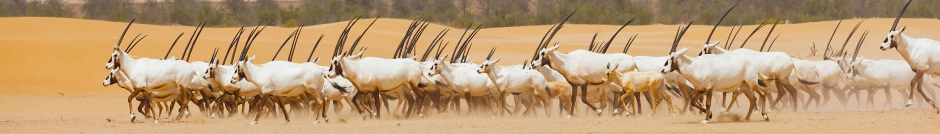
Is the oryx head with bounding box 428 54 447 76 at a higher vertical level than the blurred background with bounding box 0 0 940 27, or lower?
lower

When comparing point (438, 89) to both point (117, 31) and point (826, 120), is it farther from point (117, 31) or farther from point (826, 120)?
point (117, 31)

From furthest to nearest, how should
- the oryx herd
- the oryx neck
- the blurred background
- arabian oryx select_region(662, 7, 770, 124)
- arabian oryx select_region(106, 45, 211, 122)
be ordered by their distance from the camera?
1. the blurred background
2. the oryx neck
3. arabian oryx select_region(106, 45, 211, 122)
4. the oryx herd
5. arabian oryx select_region(662, 7, 770, 124)

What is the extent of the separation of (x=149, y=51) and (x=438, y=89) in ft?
Answer: 63.1

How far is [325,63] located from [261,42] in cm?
436

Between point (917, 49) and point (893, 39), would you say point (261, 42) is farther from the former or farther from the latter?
point (917, 49)

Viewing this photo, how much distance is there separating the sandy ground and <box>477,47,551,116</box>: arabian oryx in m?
0.77

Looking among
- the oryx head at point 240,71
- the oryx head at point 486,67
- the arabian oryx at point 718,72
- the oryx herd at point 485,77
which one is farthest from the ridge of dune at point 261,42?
the arabian oryx at point 718,72

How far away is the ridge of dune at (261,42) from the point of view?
2631 cm

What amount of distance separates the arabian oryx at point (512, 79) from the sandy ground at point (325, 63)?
77cm

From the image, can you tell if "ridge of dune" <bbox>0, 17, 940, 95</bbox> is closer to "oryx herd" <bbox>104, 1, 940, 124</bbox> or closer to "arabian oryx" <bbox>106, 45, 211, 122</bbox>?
"arabian oryx" <bbox>106, 45, 211, 122</bbox>

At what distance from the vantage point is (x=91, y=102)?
69.2 feet

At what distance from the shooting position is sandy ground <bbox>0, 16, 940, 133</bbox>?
10.9 m

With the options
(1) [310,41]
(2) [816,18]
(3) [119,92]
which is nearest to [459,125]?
(3) [119,92]

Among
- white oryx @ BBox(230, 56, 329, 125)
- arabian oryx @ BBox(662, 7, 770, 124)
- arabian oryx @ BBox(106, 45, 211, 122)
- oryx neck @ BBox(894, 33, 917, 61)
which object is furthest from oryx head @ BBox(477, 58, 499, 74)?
oryx neck @ BBox(894, 33, 917, 61)
